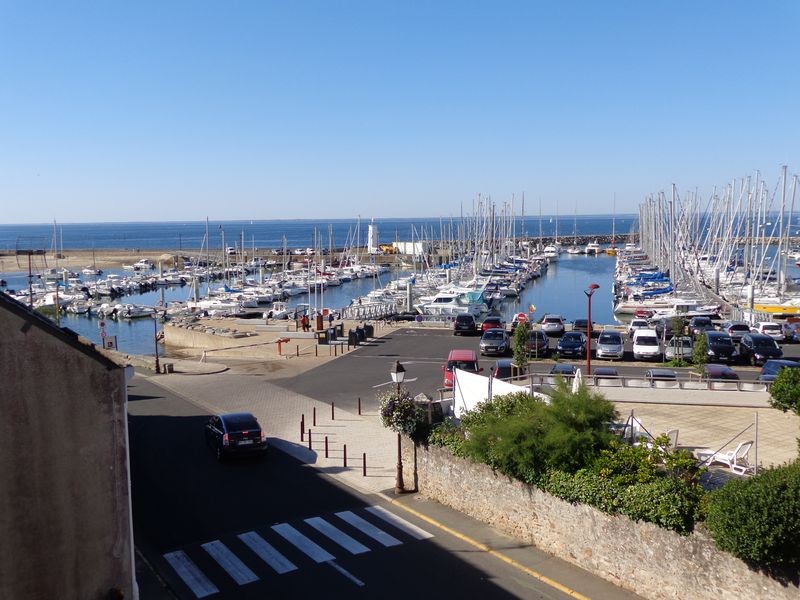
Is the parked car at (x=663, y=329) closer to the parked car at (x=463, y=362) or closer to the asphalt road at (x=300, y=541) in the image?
the parked car at (x=463, y=362)

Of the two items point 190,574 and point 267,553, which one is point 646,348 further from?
point 190,574

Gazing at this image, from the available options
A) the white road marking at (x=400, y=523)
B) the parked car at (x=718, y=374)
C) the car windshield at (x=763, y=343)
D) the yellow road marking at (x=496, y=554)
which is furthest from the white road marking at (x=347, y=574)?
the car windshield at (x=763, y=343)

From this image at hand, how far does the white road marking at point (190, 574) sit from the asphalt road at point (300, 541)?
0.05m

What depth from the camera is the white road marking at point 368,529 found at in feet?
50.2

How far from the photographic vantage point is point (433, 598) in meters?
12.9

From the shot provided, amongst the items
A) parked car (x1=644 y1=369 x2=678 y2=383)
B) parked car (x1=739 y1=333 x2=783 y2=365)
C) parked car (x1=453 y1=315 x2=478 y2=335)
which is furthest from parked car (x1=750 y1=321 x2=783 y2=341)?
parked car (x1=644 y1=369 x2=678 y2=383)

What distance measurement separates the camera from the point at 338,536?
1555 centimetres

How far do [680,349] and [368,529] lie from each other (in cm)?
2224

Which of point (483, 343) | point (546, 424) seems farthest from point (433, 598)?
point (483, 343)

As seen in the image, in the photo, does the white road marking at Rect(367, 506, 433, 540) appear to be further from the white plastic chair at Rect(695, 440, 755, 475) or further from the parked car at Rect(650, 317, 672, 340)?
the parked car at Rect(650, 317, 672, 340)

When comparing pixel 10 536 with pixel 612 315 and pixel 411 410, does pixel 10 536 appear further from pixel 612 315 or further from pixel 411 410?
pixel 612 315

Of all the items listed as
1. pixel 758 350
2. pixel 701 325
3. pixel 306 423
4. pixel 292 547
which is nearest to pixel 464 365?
pixel 306 423

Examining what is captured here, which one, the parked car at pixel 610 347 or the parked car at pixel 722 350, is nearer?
the parked car at pixel 722 350

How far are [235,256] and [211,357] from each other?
107 m
